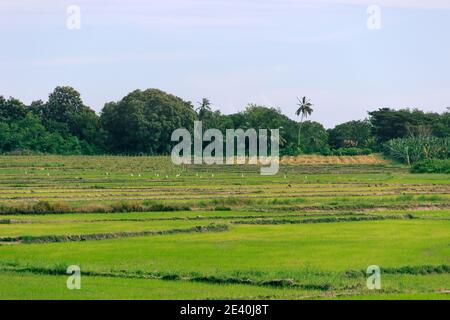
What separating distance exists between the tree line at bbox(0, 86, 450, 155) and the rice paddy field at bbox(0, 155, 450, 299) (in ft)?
127

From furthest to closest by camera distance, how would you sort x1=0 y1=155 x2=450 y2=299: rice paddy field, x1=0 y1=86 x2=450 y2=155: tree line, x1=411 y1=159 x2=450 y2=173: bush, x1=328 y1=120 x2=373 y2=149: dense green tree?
x1=328 y1=120 x2=373 y2=149: dense green tree, x1=0 y1=86 x2=450 y2=155: tree line, x1=411 y1=159 x2=450 y2=173: bush, x1=0 y1=155 x2=450 y2=299: rice paddy field

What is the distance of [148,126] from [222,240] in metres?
66.8

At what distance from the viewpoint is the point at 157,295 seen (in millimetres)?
15906

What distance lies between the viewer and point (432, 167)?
70.2m

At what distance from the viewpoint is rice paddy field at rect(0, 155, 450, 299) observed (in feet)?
55.9

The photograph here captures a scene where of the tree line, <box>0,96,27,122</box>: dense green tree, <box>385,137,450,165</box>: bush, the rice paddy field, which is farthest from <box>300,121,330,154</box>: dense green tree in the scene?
the rice paddy field

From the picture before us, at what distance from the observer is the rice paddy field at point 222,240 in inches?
671

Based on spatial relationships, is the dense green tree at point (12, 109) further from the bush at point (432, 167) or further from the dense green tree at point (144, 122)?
the bush at point (432, 167)

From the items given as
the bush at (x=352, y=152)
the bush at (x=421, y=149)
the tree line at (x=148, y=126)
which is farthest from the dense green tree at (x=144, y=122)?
the bush at (x=421, y=149)

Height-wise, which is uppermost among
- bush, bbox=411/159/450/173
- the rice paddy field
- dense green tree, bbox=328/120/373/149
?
dense green tree, bbox=328/120/373/149

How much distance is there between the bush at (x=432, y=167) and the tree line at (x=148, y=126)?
17.1 metres

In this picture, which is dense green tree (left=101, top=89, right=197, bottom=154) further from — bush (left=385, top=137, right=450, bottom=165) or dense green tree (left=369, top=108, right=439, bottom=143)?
bush (left=385, top=137, right=450, bottom=165)

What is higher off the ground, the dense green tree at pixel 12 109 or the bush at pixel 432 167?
the dense green tree at pixel 12 109
